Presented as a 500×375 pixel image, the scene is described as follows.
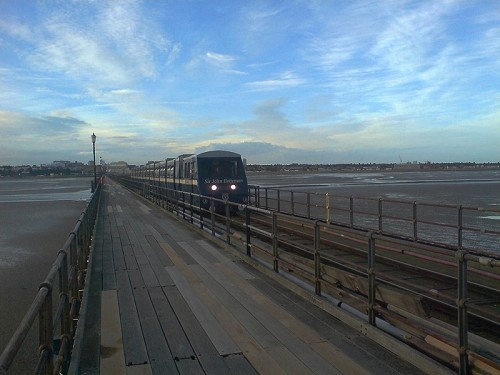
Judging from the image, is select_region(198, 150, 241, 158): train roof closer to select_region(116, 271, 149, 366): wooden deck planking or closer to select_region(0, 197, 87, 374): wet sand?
select_region(0, 197, 87, 374): wet sand

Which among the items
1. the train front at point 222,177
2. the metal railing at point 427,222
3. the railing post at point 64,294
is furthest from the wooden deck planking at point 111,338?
the train front at point 222,177

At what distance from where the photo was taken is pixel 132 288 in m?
6.88

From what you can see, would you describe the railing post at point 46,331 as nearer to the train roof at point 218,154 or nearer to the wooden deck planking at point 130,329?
the wooden deck planking at point 130,329

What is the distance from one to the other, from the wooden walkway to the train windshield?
1273cm

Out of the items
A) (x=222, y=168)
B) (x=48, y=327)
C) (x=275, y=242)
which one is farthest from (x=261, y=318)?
(x=222, y=168)

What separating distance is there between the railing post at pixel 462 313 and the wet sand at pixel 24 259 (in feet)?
13.7

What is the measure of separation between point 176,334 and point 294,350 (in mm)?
1276

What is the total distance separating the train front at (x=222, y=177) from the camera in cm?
2098

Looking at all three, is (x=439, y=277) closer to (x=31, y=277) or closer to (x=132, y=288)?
(x=132, y=288)

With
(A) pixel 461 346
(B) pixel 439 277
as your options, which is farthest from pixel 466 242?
(A) pixel 461 346

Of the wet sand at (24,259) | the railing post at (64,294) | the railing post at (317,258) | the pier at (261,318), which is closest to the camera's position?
the pier at (261,318)

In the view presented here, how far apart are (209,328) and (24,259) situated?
7.93 metres

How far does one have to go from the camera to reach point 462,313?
147 inches

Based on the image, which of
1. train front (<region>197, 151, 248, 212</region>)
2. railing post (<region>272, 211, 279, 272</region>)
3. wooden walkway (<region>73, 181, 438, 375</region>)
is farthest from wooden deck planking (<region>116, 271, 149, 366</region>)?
train front (<region>197, 151, 248, 212</region>)
